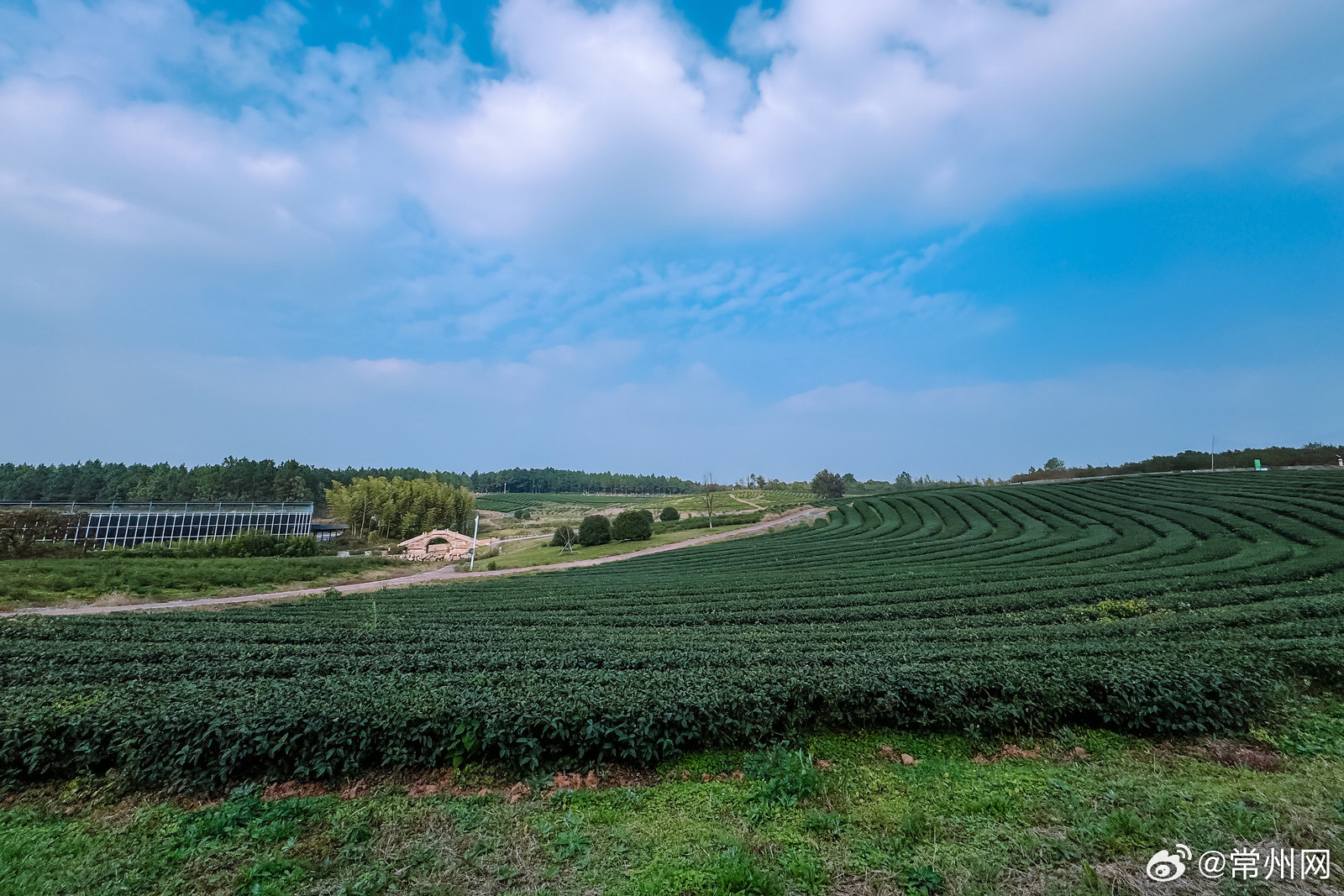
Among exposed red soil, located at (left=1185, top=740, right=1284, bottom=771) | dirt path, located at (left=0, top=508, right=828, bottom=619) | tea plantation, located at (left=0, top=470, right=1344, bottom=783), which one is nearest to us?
exposed red soil, located at (left=1185, top=740, right=1284, bottom=771)

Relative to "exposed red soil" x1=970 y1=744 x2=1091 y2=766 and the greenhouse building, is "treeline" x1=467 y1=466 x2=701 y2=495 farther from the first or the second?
"exposed red soil" x1=970 y1=744 x2=1091 y2=766

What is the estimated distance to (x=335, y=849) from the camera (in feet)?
16.5

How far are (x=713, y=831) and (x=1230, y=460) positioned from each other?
101 meters

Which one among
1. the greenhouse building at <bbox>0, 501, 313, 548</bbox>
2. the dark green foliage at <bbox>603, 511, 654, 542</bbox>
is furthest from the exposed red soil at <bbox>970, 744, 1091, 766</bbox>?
the greenhouse building at <bbox>0, 501, 313, 548</bbox>

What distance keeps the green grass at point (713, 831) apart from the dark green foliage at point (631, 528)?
2153 inches

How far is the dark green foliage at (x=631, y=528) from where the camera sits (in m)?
60.8

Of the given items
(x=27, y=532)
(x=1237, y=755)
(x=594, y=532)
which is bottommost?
(x=594, y=532)

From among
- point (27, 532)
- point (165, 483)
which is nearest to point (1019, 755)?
point (27, 532)

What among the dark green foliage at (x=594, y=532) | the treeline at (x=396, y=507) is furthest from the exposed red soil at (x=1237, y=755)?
the treeline at (x=396, y=507)

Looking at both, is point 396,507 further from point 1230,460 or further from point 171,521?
point 1230,460

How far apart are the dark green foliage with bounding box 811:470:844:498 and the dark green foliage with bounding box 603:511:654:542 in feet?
184

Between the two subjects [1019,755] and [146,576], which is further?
[146,576]

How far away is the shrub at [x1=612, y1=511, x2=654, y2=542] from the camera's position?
6084cm

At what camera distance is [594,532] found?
195 ft
